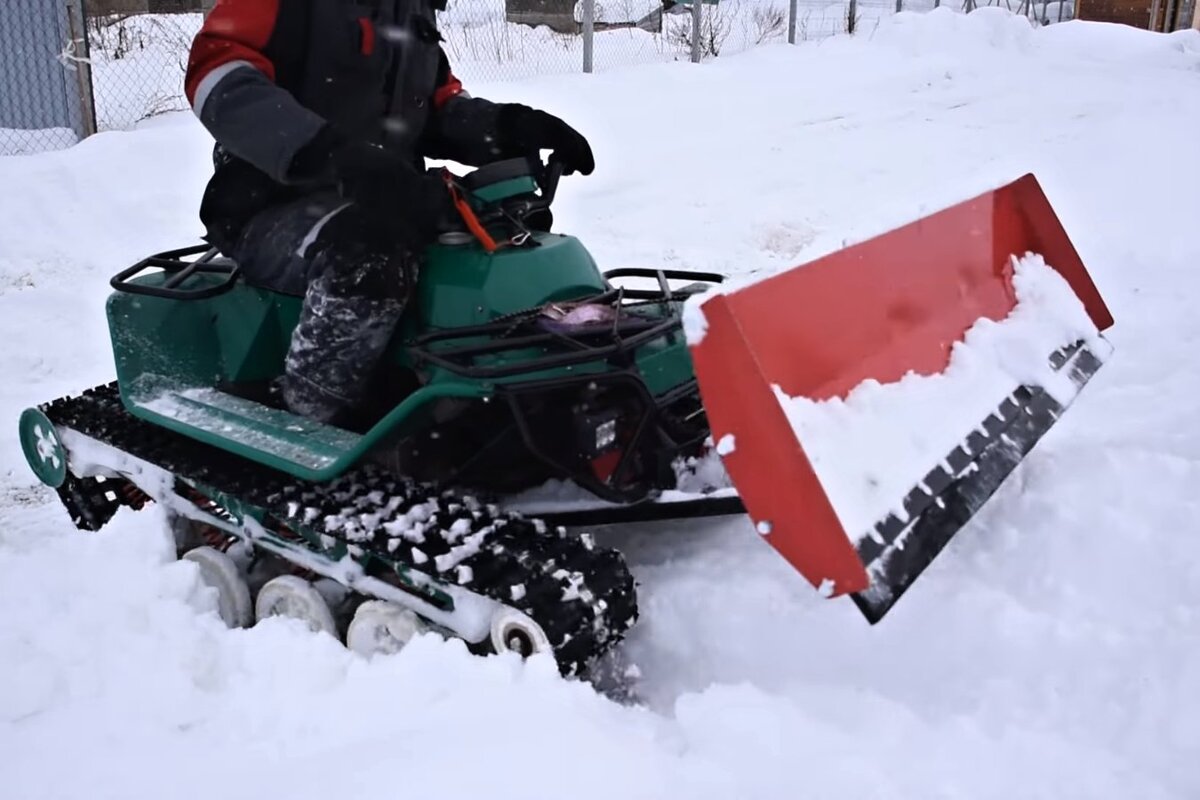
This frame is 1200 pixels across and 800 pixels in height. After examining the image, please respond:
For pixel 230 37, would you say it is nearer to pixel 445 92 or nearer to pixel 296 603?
pixel 445 92

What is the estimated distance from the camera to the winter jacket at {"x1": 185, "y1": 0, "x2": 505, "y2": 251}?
2855mm

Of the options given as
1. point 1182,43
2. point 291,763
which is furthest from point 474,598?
point 1182,43

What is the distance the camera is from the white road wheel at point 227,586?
3082 millimetres

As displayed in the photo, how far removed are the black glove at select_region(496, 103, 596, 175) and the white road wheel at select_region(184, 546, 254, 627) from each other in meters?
1.53

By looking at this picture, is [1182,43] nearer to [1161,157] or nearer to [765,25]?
[765,25]

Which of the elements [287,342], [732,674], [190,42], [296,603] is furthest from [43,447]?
[190,42]

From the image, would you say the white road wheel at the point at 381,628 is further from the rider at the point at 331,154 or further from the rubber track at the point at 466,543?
the rider at the point at 331,154

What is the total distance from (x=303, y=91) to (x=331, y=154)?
509 millimetres

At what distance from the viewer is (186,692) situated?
2.53m

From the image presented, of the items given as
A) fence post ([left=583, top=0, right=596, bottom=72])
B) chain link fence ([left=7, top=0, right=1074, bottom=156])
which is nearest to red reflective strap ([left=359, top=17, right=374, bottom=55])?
chain link fence ([left=7, top=0, right=1074, bottom=156])

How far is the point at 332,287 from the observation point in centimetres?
287

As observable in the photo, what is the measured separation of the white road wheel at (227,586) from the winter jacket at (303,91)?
0.94 m

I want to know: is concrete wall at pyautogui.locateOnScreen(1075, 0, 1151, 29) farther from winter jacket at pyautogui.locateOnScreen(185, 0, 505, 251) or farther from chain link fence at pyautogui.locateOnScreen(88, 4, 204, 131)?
winter jacket at pyautogui.locateOnScreen(185, 0, 505, 251)

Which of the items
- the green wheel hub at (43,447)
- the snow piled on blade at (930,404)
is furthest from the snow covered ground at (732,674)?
the snow piled on blade at (930,404)
